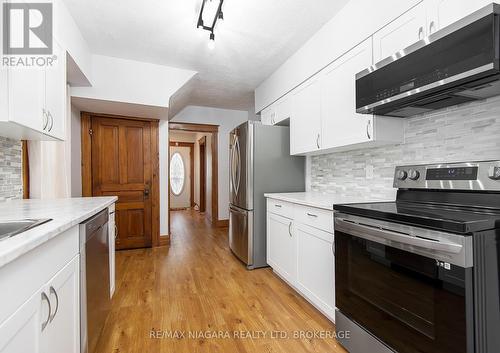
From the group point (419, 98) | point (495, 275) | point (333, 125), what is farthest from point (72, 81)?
point (495, 275)

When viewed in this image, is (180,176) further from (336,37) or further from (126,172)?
(336,37)

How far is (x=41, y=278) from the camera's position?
872 millimetres

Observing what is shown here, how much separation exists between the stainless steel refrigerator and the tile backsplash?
6.72 feet

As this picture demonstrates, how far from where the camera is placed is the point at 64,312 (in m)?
1.07

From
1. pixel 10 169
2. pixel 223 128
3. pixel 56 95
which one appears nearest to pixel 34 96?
pixel 56 95

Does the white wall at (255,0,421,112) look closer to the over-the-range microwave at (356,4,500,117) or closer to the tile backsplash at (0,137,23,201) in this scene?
the over-the-range microwave at (356,4,500,117)

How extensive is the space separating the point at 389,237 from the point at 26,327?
1427 mm

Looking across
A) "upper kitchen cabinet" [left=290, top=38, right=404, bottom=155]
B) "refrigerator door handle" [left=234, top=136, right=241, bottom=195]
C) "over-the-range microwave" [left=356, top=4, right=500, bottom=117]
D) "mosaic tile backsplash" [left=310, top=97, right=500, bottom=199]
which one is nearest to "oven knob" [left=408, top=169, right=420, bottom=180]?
"mosaic tile backsplash" [left=310, top=97, right=500, bottom=199]

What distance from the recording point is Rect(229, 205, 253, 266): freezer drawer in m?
2.93

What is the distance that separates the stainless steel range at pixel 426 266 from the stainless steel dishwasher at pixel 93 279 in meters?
1.45

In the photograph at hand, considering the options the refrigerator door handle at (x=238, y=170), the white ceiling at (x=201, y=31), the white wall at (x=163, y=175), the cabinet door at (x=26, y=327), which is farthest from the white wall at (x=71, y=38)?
the cabinet door at (x=26, y=327)

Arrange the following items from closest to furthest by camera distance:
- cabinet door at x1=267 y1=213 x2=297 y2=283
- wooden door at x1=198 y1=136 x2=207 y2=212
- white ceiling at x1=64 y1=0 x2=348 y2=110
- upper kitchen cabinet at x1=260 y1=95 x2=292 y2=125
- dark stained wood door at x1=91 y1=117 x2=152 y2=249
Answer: white ceiling at x1=64 y1=0 x2=348 y2=110 → cabinet door at x1=267 y1=213 x2=297 y2=283 → upper kitchen cabinet at x1=260 y1=95 x2=292 y2=125 → dark stained wood door at x1=91 y1=117 x2=152 y2=249 → wooden door at x1=198 y1=136 x2=207 y2=212

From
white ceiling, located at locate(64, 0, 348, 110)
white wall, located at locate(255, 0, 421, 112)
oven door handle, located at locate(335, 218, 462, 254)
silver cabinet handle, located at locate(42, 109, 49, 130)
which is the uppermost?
white ceiling, located at locate(64, 0, 348, 110)

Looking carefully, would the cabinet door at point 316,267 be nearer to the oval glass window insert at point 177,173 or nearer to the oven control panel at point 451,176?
the oven control panel at point 451,176
